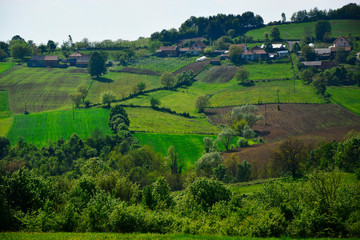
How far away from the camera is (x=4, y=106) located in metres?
110

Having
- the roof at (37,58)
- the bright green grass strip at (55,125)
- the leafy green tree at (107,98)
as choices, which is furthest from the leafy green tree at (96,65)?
the bright green grass strip at (55,125)

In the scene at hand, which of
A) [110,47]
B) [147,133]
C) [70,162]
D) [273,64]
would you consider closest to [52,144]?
[70,162]

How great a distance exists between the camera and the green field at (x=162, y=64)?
525 feet

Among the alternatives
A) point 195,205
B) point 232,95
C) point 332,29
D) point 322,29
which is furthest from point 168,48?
point 195,205

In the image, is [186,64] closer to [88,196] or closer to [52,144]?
[52,144]

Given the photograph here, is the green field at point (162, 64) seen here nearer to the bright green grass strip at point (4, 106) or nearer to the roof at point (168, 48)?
the roof at point (168, 48)

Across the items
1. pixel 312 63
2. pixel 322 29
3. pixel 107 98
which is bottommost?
pixel 107 98

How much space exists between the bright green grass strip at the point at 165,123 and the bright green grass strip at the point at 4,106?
1493 inches

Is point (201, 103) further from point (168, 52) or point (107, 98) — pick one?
point (168, 52)

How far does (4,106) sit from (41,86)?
82.5ft

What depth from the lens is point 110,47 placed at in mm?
197375

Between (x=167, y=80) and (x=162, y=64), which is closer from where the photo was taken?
(x=167, y=80)

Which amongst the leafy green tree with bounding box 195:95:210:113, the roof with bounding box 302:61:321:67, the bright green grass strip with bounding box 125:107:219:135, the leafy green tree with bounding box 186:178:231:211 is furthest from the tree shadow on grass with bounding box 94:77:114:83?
the leafy green tree with bounding box 186:178:231:211

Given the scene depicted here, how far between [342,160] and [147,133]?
165 ft
